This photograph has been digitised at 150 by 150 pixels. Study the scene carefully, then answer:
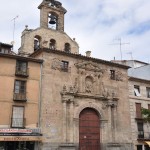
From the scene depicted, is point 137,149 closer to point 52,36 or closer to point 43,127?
point 43,127

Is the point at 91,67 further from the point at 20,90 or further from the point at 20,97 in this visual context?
the point at 20,97

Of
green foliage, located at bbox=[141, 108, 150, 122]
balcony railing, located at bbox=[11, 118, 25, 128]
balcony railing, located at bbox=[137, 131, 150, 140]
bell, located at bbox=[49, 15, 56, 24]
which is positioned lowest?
balcony railing, located at bbox=[137, 131, 150, 140]

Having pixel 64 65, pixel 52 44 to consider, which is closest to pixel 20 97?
pixel 64 65

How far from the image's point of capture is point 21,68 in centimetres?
2612

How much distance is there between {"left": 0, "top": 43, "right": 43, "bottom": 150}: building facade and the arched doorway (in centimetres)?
506

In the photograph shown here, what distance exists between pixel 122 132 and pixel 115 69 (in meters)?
7.27

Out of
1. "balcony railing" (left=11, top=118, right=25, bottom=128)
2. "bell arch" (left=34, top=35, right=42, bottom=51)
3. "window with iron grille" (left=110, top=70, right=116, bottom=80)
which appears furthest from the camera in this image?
"bell arch" (left=34, top=35, right=42, bottom=51)

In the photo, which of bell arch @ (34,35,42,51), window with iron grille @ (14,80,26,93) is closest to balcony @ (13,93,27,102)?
window with iron grille @ (14,80,26,93)

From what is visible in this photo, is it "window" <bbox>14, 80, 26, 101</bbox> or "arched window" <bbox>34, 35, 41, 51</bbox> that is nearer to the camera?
"window" <bbox>14, 80, 26, 101</bbox>

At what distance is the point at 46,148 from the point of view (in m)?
25.2

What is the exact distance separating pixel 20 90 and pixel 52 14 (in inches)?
543

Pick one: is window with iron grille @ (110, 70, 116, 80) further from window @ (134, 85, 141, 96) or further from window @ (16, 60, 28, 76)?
window @ (16, 60, 28, 76)

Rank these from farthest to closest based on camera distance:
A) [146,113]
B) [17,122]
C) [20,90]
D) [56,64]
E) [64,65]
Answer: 1. [146,113]
2. [64,65]
3. [56,64]
4. [20,90]
5. [17,122]

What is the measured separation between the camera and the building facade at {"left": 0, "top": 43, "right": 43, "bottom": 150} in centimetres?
2380
